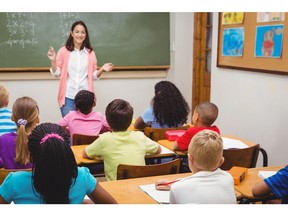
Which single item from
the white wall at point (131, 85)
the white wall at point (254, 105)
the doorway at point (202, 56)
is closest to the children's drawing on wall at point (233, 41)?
the white wall at point (254, 105)

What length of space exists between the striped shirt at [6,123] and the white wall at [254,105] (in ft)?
7.89

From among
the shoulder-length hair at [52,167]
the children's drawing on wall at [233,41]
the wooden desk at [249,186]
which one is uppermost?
the children's drawing on wall at [233,41]

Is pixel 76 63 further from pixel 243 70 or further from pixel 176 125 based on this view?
pixel 243 70

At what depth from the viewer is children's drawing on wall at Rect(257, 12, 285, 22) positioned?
11.8ft

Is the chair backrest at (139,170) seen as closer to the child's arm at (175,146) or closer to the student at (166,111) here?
the child's arm at (175,146)

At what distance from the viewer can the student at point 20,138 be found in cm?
222

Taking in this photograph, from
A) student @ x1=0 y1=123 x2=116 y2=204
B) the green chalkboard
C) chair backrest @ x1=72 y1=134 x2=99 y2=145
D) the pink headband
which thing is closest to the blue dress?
student @ x1=0 y1=123 x2=116 y2=204

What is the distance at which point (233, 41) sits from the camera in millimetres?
4484

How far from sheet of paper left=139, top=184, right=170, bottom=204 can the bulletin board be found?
2.15 m

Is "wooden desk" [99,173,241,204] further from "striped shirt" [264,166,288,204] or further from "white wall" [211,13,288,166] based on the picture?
"white wall" [211,13,288,166]

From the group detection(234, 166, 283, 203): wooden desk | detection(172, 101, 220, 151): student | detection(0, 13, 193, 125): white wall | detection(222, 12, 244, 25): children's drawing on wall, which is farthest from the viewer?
detection(0, 13, 193, 125): white wall

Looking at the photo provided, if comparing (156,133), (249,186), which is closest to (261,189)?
(249,186)

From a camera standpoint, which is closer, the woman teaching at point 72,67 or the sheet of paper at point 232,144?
the sheet of paper at point 232,144
